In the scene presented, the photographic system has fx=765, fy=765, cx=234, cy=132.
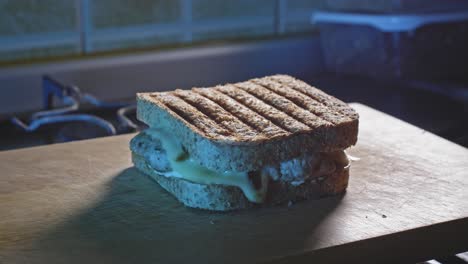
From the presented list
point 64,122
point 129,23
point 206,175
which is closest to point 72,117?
point 64,122

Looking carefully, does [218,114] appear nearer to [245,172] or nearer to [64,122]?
[245,172]

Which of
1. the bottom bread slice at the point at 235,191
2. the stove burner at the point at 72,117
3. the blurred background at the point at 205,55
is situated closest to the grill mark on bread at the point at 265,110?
the bottom bread slice at the point at 235,191

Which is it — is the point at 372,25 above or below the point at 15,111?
above

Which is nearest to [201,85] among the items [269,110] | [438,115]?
[438,115]

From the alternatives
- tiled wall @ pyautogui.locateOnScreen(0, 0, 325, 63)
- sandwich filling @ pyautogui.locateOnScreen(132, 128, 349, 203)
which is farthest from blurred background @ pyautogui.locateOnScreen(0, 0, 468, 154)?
sandwich filling @ pyautogui.locateOnScreen(132, 128, 349, 203)

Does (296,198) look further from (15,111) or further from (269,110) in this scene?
(15,111)

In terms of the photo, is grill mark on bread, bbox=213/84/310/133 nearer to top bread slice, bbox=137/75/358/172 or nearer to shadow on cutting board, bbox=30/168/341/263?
top bread slice, bbox=137/75/358/172

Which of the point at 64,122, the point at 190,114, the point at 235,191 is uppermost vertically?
the point at 190,114

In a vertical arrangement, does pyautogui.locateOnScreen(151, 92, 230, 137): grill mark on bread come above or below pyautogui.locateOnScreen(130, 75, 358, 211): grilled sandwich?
above
